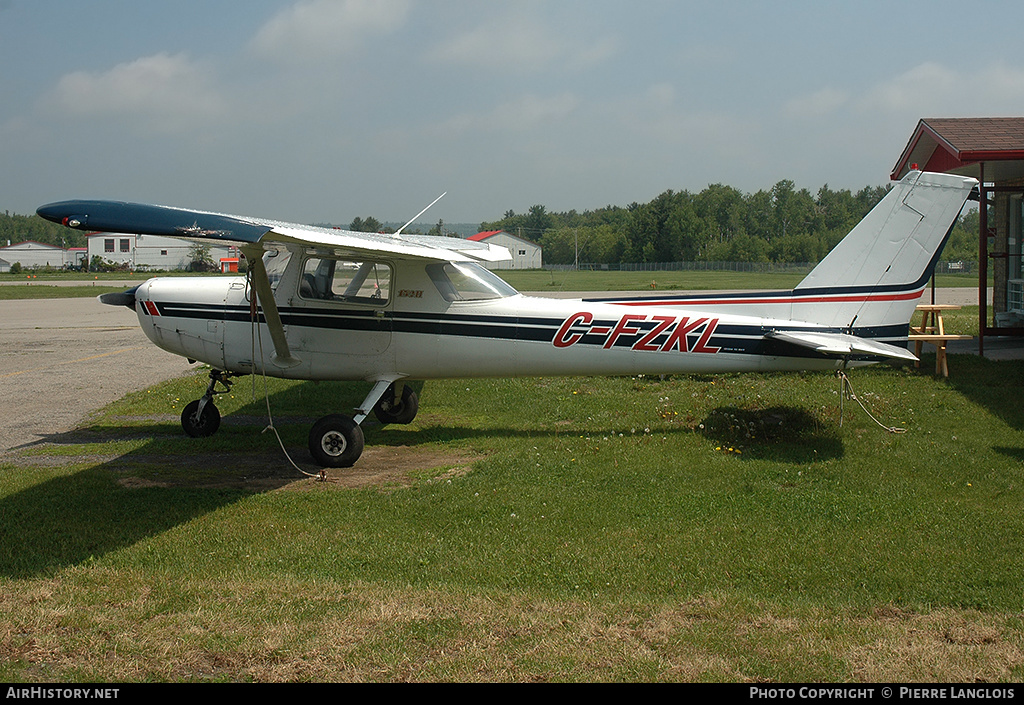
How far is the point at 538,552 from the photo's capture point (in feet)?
17.7

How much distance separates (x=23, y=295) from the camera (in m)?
39.5

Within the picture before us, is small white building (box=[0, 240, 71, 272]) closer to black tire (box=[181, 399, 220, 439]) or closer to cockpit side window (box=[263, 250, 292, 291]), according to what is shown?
black tire (box=[181, 399, 220, 439])

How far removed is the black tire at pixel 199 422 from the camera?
9.12m

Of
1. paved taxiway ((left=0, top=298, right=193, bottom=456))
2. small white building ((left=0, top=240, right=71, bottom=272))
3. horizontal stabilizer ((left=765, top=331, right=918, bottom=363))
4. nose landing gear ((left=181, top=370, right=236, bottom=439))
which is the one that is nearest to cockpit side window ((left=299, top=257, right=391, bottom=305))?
nose landing gear ((left=181, top=370, right=236, bottom=439))

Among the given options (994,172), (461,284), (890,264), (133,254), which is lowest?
(461,284)

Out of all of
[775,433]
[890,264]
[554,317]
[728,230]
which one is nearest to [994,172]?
[890,264]

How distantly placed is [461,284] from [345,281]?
1265 mm

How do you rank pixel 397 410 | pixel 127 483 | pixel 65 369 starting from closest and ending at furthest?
pixel 127 483, pixel 397 410, pixel 65 369

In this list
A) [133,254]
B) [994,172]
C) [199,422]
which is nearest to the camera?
[199,422]

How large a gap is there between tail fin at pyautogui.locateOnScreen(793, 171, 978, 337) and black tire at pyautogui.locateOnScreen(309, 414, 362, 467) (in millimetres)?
4921

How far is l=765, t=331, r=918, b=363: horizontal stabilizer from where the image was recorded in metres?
7.32

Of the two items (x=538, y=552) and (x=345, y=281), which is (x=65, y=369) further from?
(x=538, y=552)
